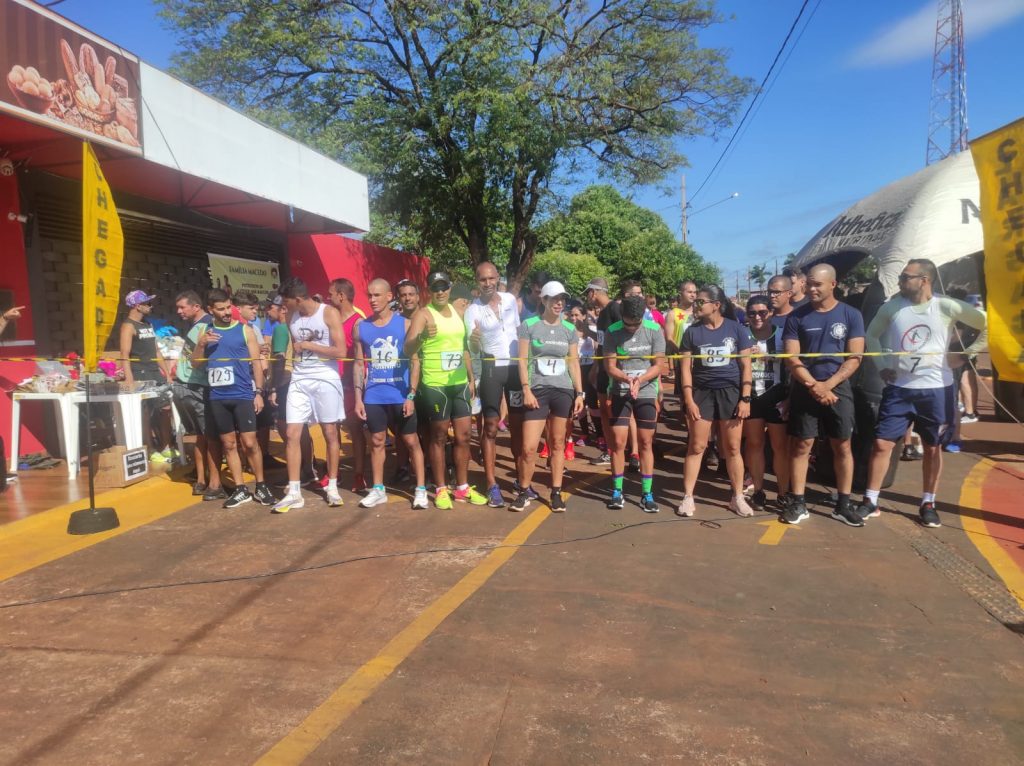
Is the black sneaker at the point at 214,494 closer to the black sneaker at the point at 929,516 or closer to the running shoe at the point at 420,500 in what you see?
the running shoe at the point at 420,500

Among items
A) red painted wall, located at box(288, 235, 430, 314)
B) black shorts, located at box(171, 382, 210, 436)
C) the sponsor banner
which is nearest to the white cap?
black shorts, located at box(171, 382, 210, 436)

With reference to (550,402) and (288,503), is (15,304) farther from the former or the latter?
(550,402)

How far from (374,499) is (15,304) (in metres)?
4.81

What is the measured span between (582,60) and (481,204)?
148 inches

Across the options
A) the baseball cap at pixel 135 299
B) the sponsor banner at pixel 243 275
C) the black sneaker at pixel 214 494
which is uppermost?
the sponsor banner at pixel 243 275

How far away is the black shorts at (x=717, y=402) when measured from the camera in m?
5.62

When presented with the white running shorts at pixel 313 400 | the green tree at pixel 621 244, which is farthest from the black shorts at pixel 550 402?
the green tree at pixel 621 244

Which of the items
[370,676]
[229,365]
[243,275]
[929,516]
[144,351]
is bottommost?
[370,676]

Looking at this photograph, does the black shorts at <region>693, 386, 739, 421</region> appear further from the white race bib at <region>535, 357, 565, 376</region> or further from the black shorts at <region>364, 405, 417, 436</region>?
the black shorts at <region>364, 405, 417, 436</region>

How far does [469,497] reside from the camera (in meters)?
6.15

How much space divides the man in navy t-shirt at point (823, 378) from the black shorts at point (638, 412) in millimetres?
1099

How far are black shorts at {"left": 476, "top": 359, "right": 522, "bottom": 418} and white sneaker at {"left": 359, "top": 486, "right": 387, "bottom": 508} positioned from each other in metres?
1.14

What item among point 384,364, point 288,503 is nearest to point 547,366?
point 384,364

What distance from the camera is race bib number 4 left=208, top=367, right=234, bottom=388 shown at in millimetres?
5941
